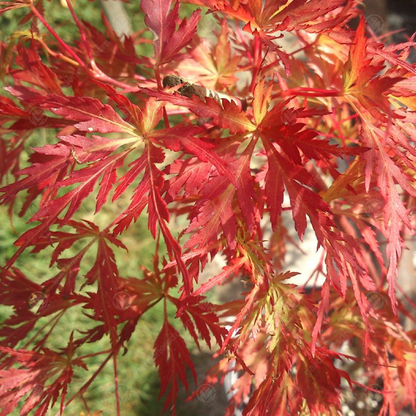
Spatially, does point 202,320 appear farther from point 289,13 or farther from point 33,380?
point 289,13

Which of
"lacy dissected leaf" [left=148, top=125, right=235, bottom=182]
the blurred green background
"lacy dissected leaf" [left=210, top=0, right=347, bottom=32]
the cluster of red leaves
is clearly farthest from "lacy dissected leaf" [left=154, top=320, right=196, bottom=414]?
the blurred green background

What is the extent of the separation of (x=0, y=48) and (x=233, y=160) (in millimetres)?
574

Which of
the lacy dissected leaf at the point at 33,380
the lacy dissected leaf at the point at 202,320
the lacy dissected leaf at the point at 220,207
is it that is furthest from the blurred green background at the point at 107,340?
the lacy dissected leaf at the point at 220,207

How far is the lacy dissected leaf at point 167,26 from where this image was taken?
55 centimetres

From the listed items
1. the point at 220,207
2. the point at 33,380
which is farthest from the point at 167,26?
the point at 33,380

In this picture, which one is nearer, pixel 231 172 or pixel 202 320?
pixel 231 172

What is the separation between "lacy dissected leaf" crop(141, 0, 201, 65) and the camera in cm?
55

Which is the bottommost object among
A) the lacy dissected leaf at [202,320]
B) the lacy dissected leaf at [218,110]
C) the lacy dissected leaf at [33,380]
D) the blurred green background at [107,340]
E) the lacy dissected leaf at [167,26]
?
the blurred green background at [107,340]

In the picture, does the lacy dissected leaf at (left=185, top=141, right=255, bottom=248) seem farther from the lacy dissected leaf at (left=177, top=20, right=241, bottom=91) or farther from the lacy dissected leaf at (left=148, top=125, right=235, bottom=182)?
the lacy dissected leaf at (left=177, top=20, right=241, bottom=91)

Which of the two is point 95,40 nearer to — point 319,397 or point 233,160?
point 233,160

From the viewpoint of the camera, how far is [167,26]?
0.56 m

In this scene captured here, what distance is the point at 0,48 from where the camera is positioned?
792 millimetres

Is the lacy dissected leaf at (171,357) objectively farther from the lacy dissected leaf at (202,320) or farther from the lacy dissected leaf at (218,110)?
the lacy dissected leaf at (218,110)

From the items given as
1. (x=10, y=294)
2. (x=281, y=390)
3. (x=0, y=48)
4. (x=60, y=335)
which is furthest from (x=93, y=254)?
(x=281, y=390)
